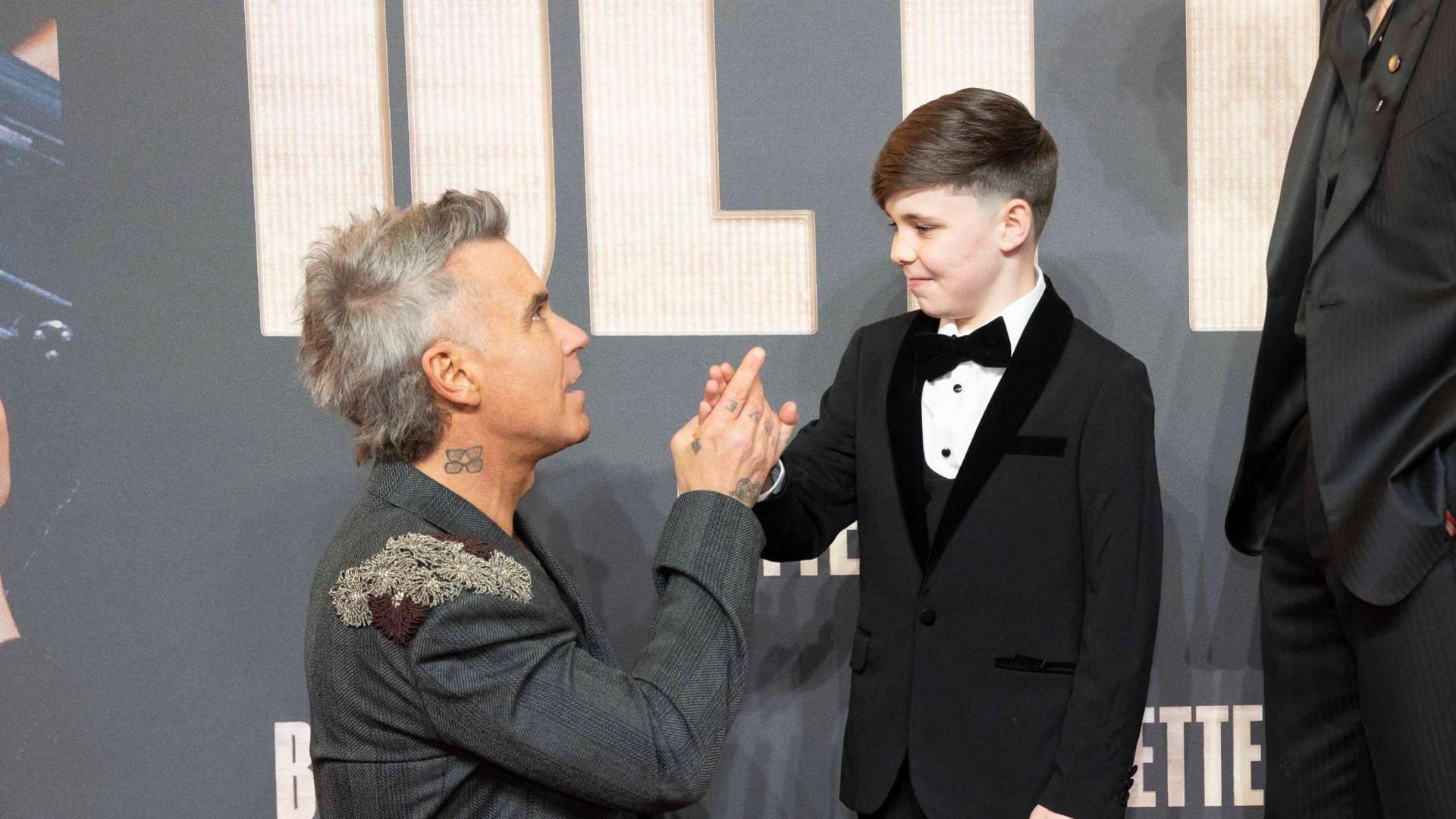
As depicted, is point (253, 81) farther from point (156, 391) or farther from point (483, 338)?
point (483, 338)

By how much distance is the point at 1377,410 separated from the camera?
59.1 inches

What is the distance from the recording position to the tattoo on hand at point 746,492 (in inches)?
57.1

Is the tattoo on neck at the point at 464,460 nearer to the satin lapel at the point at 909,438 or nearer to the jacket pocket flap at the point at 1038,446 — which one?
the satin lapel at the point at 909,438

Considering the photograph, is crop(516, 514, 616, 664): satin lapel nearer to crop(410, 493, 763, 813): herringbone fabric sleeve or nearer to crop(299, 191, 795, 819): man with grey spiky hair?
crop(299, 191, 795, 819): man with grey spiky hair

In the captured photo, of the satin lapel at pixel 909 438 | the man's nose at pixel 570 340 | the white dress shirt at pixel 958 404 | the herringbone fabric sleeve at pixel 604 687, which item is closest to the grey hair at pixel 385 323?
the man's nose at pixel 570 340

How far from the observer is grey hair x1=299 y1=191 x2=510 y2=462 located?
1.43 m

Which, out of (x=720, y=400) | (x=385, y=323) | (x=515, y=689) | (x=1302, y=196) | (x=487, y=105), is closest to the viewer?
(x=515, y=689)

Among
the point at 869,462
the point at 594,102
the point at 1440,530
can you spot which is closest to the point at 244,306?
the point at 594,102

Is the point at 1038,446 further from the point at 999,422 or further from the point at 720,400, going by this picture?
the point at 720,400

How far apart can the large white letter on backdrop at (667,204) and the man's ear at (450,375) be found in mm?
933

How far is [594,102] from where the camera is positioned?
2352 millimetres

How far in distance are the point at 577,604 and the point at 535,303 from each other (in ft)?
1.29

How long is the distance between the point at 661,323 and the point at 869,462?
687 millimetres

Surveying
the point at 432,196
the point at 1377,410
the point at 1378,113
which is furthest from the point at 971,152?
the point at 432,196
